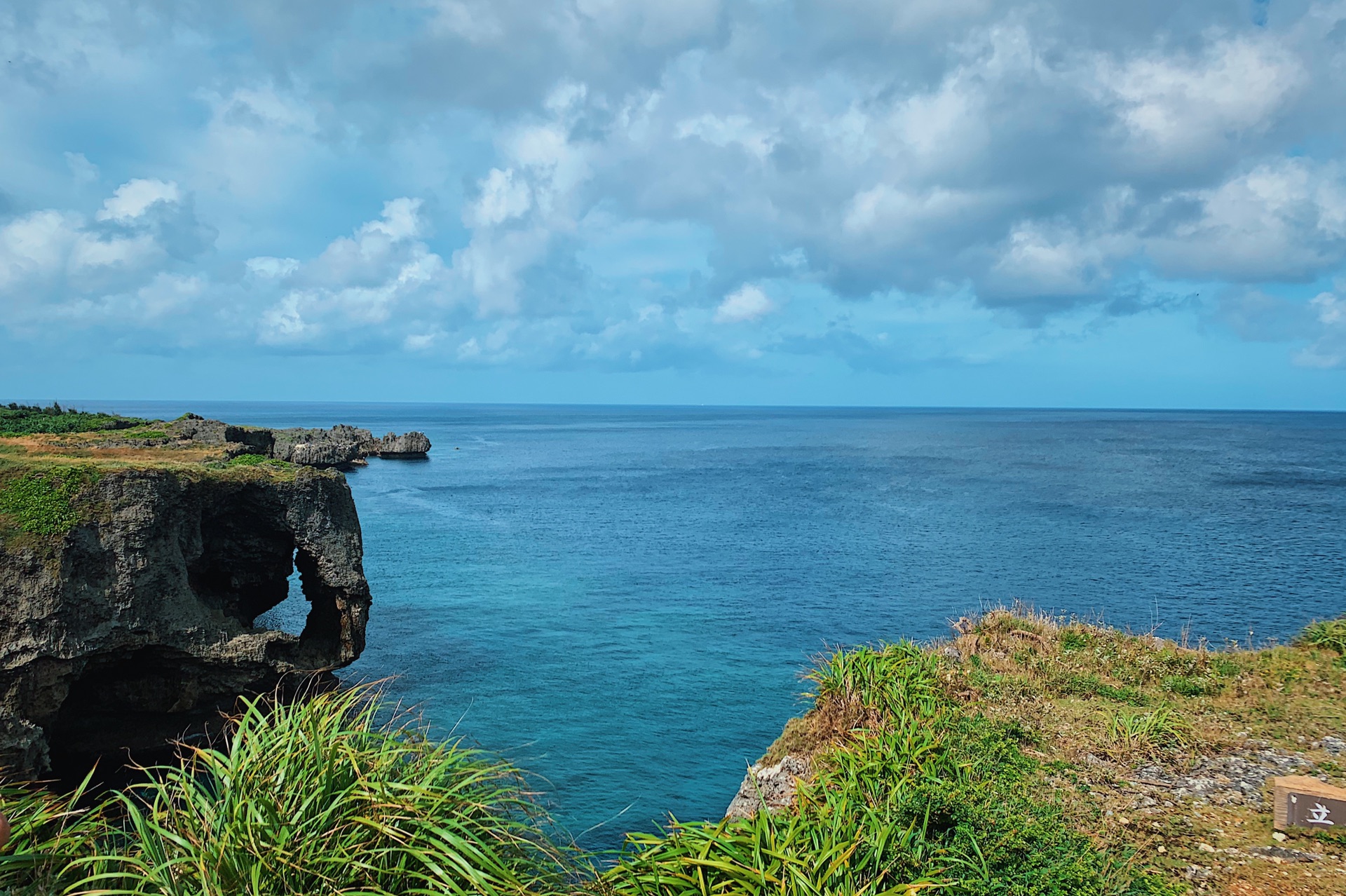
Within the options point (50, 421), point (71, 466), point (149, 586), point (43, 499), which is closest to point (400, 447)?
point (50, 421)

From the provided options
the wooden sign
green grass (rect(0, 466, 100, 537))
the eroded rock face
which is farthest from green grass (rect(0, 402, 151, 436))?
the wooden sign

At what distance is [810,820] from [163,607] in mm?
17086

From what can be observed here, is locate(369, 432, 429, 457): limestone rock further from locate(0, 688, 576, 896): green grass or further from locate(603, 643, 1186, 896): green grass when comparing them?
locate(0, 688, 576, 896): green grass

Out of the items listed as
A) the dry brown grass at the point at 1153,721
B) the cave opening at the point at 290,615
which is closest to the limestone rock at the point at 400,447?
the cave opening at the point at 290,615

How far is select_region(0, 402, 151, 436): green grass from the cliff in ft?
23.0

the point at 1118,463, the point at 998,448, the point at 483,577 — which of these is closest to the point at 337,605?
the point at 483,577

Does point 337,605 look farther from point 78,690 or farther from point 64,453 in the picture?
point 64,453

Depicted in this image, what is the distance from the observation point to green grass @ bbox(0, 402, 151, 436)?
35.3 m

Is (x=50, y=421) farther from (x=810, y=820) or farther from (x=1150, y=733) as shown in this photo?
(x=1150, y=733)

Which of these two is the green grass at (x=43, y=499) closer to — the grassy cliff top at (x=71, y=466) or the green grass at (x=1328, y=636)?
the grassy cliff top at (x=71, y=466)

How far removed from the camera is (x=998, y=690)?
16203 millimetres

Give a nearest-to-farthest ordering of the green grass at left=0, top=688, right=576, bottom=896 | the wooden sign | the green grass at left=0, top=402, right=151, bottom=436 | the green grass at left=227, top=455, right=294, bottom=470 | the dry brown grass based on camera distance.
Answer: the green grass at left=0, top=688, right=576, bottom=896
the wooden sign
the dry brown grass
the green grass at left=227, top=455, right=294, bottom=470
the green grass at left=0, top=402, right=151, bottom=436

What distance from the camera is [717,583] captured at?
43.0 m

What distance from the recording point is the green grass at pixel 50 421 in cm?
3531
